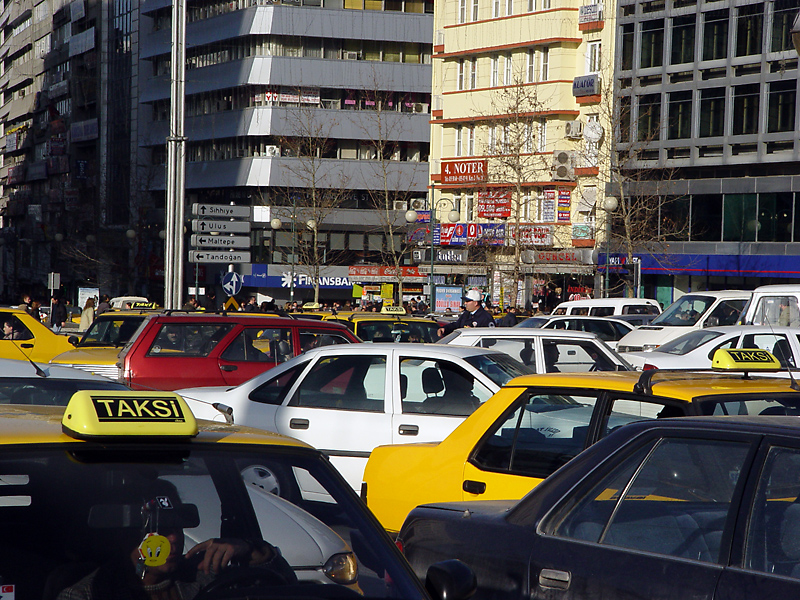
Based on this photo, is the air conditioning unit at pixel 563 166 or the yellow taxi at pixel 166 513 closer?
the yellow taxi at pixel 166 513

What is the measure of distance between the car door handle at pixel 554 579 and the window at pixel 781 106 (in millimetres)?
39836

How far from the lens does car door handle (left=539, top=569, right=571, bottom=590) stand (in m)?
3.67

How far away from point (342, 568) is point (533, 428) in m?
2.64

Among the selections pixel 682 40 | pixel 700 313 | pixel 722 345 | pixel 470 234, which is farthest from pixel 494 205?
pixel 722 345

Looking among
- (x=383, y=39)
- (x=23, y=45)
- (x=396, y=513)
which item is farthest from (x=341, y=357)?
(x=23, y=45)

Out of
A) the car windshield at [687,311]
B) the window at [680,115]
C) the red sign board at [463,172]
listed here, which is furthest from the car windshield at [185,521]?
the red sign board at [463,172]

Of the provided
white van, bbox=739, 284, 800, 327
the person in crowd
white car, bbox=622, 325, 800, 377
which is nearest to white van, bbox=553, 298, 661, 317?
white van, bbox=739, 284, 800, 327

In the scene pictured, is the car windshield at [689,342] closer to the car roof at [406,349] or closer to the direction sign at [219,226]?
the car roof at [406,349]

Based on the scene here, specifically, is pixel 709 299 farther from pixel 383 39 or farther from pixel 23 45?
pixel 23 45

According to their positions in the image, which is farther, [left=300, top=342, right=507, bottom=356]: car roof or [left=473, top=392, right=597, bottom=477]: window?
[left=300, top=342, right=507, bottom=356]: car roof

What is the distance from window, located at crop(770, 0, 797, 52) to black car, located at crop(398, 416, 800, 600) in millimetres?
40389

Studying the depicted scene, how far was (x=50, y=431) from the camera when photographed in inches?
117

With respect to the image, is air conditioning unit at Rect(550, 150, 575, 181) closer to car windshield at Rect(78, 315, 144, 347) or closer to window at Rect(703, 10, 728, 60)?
window at Rect(703, 10, 728, 60)

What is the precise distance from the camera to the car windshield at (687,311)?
75.6ft
